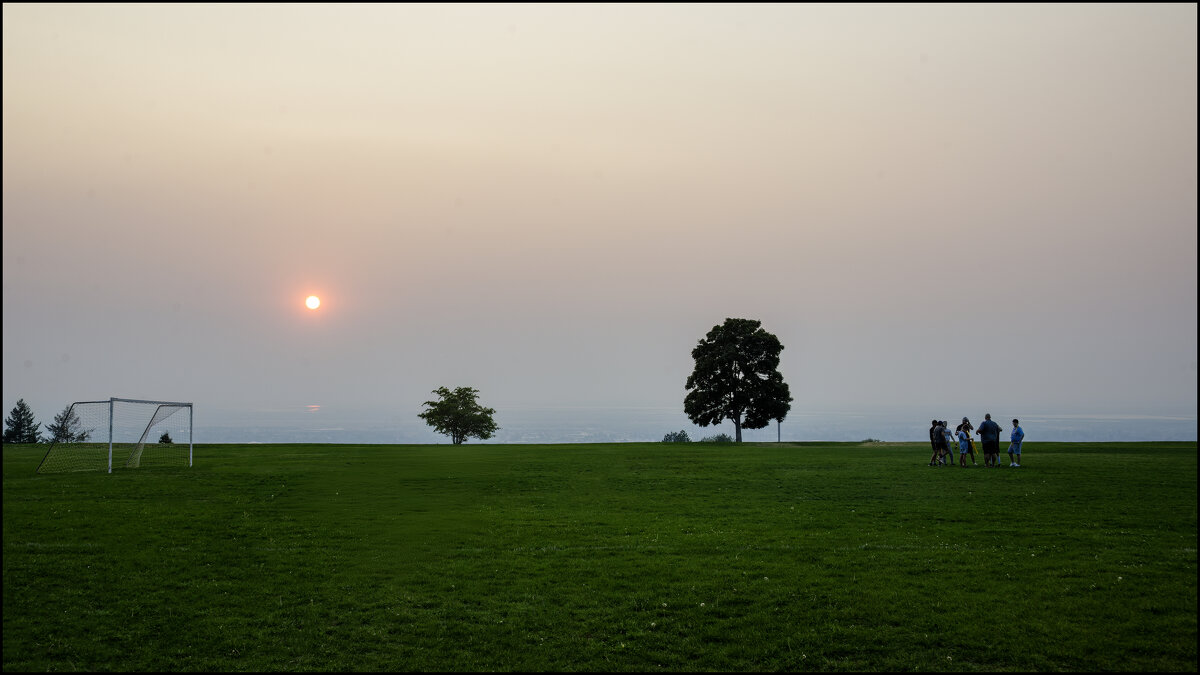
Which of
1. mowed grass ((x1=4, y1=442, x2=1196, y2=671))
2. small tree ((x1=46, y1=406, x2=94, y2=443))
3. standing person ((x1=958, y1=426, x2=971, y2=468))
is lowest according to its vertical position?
mowed grass ((x1=4, y1=442, x2=1196, y2=671))

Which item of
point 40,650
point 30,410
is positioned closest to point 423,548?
point 40,650

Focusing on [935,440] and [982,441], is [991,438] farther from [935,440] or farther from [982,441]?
[935,440]

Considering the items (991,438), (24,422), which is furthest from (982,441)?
(24,422)

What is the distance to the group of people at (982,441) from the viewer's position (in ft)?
121

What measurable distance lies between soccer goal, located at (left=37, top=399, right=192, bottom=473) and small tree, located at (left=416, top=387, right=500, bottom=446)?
4652cm

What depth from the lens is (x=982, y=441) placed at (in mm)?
36688

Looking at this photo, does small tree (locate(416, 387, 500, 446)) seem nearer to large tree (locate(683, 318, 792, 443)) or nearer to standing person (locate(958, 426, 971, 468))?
large tree (locate(683, 318, 792, 443))

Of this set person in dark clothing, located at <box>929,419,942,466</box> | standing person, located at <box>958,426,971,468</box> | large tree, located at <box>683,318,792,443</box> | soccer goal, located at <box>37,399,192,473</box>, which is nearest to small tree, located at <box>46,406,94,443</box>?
soccer goal, located at <box>37,399,192,473</box>

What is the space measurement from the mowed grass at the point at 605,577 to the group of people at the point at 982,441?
6.90m

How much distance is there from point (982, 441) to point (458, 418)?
6484 centimetres

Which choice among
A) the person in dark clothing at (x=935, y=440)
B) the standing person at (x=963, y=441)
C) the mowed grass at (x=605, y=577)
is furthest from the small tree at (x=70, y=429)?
the standing person at (x=963, y=441)

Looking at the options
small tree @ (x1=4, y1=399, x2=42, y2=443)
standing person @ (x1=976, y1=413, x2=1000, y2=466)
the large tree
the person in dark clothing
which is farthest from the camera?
small tree @ (x1=4, y1=399, x2=42, y2=443)

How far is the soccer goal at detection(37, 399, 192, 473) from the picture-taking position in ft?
125

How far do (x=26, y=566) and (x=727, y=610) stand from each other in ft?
51.6
